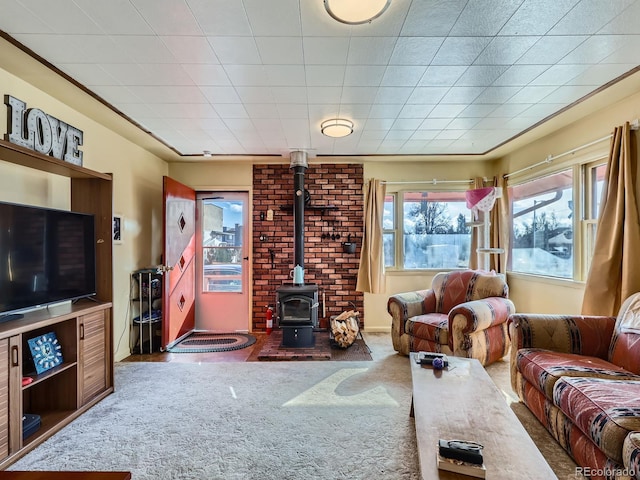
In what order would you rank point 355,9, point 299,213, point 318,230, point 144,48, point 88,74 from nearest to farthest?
point 355,9 < point 144,48 < point 88,74 < point 299,213 < point 318,230

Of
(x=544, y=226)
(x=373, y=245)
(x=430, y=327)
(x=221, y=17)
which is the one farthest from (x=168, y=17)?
(x=544, y=226)

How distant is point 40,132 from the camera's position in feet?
7.91

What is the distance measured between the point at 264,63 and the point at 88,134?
6.58ft

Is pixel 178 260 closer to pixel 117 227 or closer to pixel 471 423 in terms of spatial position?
pixel 117 227

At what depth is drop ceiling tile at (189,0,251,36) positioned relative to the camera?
1.60 metres

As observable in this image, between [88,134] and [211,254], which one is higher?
[88,134]

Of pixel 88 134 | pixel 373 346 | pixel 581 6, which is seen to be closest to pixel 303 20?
pixel 581 6

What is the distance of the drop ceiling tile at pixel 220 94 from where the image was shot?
2465mm

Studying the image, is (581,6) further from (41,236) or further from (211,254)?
(211,254)

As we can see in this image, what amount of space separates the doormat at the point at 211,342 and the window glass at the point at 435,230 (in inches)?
96.9

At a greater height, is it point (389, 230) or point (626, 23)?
point (626, 23)

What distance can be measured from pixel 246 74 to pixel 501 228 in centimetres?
365

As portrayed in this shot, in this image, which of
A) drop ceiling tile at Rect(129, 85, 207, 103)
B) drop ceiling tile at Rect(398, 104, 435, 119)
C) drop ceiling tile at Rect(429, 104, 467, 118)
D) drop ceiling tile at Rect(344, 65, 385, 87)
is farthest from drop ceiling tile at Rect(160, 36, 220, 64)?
→ drop ceiling tile at Rect(429, 104, 467, 118)

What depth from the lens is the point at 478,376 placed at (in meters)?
1.96
